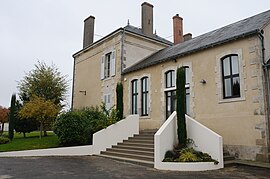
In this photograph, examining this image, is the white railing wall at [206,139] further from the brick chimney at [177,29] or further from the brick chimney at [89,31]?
the brick chimney at [89,31]

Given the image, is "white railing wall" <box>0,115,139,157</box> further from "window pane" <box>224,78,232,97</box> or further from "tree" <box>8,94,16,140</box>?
"tree" <box>8,94,16,140</box>

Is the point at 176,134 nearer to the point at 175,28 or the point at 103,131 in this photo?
the point at 103,131

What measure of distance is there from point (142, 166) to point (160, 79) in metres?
5.48

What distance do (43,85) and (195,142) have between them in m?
12.6

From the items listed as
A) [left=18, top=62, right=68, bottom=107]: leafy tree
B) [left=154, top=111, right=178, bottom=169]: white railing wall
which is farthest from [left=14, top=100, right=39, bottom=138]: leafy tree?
[left=154, top=111, right=178, bottom=169]: white railing wall

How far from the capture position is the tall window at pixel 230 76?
9172 mm

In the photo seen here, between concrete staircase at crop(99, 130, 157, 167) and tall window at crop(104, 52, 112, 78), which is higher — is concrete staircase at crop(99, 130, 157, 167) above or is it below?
below

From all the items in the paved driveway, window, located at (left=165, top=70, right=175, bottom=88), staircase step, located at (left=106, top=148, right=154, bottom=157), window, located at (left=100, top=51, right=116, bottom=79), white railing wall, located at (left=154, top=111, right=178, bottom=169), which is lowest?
the paved driveway

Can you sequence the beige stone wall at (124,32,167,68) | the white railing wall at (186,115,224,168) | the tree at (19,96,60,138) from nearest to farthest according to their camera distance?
the white railing wall at (186,115,224,168) < the tree at (19,96,60,138) < the beige stone wall at (124,32,167,68)

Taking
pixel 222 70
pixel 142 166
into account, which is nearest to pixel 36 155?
pixel 142 166

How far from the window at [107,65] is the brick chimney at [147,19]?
118 inches

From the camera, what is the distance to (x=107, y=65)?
16516 millimetres

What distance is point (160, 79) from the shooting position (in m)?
12.4

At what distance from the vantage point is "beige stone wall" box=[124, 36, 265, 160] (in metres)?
8.30
